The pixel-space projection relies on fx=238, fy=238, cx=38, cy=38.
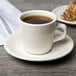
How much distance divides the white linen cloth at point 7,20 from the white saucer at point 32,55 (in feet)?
0.23

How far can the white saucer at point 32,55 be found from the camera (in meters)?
0.56

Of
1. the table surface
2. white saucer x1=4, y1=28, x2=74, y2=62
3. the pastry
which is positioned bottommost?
the pastry

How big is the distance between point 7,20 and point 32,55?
0.84 ft

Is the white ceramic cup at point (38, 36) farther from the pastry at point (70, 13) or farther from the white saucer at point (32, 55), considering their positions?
the pastry at point (70, 13)

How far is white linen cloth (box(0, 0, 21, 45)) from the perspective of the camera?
0.74 meters

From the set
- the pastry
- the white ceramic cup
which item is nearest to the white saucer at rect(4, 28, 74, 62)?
the white ceramic cup

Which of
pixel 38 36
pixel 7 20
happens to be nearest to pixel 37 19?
pixel 38 36

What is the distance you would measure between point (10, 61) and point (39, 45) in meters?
0.08

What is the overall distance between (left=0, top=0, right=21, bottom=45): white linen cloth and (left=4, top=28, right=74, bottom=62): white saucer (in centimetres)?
7

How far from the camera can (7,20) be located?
80cm

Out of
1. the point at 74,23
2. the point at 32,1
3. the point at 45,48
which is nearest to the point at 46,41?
the point at 45,48

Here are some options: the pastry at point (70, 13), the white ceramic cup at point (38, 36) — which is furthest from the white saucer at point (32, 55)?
the pastry at point (70, 13)

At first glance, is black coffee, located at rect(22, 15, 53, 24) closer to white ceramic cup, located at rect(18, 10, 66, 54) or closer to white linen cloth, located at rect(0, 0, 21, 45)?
white ceramic cup, located at rect(18, 10, 66, 54)

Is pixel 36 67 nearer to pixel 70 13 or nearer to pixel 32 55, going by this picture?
Answer: pixel 32 55
